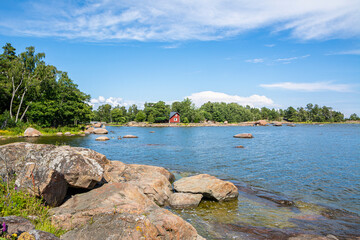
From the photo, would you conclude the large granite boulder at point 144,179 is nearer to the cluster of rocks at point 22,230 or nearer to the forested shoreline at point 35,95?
the cluster of rocks at point 22,230

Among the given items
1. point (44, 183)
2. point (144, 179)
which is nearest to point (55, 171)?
point (44, 183)

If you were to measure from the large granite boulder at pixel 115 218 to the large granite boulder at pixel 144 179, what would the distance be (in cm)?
265

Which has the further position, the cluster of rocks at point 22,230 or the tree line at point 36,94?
→ the tree line at point 36,94

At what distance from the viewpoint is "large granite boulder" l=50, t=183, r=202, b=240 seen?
219 inches

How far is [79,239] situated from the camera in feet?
17.8

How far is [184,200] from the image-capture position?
11789mm

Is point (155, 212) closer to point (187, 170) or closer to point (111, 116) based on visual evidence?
point (187, 170)

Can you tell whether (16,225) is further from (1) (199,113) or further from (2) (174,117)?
(1) (199,113)

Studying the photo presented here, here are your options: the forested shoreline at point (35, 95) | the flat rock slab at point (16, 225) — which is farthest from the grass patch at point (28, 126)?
the flat rock slab at point (16, 225)

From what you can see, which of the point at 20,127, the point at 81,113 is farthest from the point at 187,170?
the point at 81,113

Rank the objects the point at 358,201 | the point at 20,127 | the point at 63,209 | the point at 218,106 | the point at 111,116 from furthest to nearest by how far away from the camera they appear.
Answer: the point at 218,106, the point at 111,116, the point at 20,127, the point at 358,201, the point at 63,209

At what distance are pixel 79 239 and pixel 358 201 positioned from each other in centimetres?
1513

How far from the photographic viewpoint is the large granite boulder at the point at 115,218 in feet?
18.2

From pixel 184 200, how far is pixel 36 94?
5980 cm
